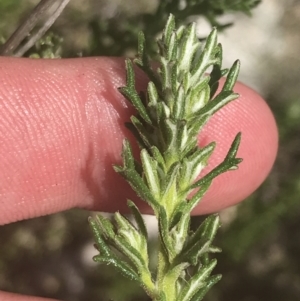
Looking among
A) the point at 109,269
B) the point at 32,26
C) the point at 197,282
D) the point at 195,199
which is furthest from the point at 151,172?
the point at 109,269

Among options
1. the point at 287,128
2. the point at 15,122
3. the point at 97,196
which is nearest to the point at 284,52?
the point at 287,128

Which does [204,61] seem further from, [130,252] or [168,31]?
[130,252]

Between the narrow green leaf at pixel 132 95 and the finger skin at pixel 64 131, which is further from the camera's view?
the finger skin at pixel 64 131

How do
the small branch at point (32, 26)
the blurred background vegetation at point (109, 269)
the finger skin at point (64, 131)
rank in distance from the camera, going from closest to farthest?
the small branch at point (32, 26), the finger skin at point (64, 131), the blurred background vegetation at point (109, 269)

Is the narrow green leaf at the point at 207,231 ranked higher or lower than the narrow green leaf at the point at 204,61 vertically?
lower

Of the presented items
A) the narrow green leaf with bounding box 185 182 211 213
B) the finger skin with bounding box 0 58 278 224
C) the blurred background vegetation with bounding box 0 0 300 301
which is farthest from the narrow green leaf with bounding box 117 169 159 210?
the blurred background vegetation with bounding box 0 0 300 301

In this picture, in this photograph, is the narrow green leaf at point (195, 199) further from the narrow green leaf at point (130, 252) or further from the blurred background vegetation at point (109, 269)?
the blurred background vegetation at point (109, 269)

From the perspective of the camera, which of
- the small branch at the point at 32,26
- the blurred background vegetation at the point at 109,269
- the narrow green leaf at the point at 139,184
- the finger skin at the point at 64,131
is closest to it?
the narrow green leaf at the point at 139,184

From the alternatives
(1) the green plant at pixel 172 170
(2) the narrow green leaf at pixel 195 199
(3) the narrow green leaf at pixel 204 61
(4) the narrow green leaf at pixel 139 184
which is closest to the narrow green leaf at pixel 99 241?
(1) the green plant at pixel 172 170
